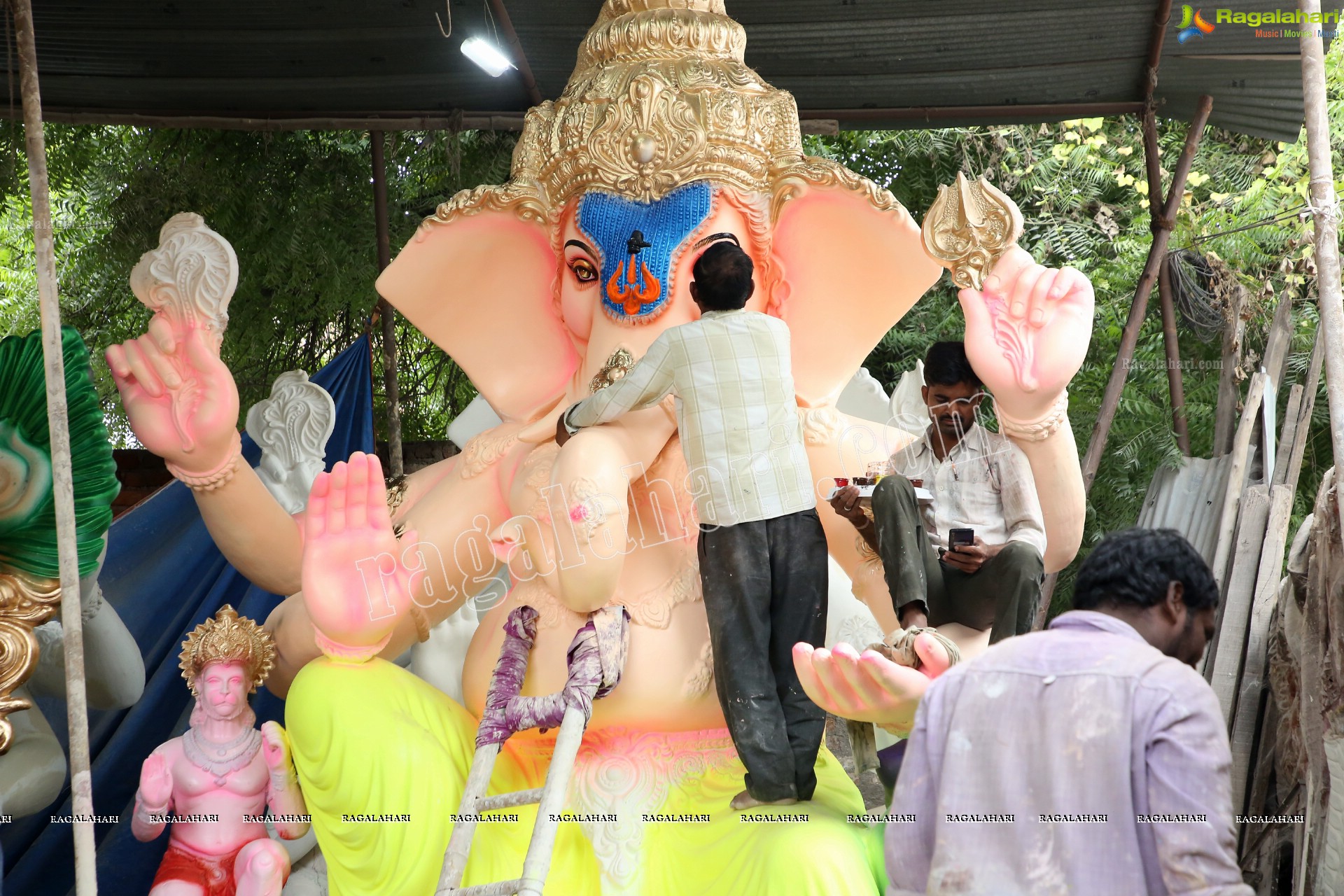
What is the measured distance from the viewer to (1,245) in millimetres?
9820

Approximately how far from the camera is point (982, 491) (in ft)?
11.1

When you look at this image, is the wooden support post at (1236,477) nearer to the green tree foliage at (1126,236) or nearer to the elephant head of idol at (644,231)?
the green tree foliage at (1126,236)

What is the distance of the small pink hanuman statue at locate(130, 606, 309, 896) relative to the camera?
369cm

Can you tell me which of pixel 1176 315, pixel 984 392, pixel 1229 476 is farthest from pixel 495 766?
pixel 1176 315

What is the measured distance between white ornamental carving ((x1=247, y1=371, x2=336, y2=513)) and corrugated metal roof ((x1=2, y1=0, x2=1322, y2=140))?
3.61 ft

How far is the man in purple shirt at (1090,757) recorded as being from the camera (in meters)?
2.08

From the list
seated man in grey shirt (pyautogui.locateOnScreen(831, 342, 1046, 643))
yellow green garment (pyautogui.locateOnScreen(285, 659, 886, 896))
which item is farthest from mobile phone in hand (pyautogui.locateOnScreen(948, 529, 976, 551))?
yellow green garment (pyautogui.locateOnScreen(285, 659, 886, 896))

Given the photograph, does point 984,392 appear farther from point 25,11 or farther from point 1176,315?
point 1176,315

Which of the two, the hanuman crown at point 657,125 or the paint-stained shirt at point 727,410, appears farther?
the hanuman crown at point 657,125

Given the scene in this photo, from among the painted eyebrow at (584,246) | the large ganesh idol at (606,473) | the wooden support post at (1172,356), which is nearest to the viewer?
the large ganesh idol at (606,473)

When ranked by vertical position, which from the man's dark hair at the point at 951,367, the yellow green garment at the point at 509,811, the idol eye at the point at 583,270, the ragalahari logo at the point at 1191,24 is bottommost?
the yellow green garment at the point at 509,811

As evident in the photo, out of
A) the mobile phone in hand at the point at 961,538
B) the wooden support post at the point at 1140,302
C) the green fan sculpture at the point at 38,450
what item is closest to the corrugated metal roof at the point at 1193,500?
the wooden support post at the point at 1140,302

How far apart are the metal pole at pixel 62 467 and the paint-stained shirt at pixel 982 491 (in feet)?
6.33

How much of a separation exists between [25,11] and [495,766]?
212cm
